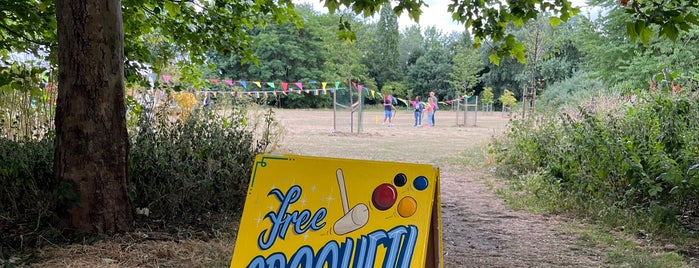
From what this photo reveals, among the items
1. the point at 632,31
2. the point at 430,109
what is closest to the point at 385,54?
the point at 430,109

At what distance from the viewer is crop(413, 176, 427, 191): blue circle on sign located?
83.5 inches

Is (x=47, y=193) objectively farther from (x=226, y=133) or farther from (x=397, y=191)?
(x=397, y=191)

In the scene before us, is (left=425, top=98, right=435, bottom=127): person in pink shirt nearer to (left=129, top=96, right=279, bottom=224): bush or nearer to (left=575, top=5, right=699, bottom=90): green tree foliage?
(left=575, top=5, right=699, bottom=90): green tree foliage

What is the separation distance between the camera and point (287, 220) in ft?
7.41

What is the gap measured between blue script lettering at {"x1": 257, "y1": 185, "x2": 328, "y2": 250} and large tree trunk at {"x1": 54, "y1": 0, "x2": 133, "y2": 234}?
170 centimetres

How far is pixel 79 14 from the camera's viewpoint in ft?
10.7

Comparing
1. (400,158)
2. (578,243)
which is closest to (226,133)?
(578,243)

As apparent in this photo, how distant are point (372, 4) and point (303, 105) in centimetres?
4081

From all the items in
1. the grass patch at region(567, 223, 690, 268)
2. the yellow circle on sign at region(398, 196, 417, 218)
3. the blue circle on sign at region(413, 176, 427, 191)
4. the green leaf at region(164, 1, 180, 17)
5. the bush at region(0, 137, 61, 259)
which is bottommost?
the grass patch at region(567, 223, 690, 268)

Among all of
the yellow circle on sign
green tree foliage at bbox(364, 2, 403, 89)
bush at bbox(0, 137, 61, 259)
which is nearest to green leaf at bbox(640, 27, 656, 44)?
the yellow circle on sign

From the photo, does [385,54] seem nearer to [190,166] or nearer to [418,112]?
[418,112]

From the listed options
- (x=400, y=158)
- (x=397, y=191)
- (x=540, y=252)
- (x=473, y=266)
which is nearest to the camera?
(x=397, y=191)

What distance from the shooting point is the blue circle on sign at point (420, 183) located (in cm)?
212

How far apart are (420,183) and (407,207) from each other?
0.37ft
